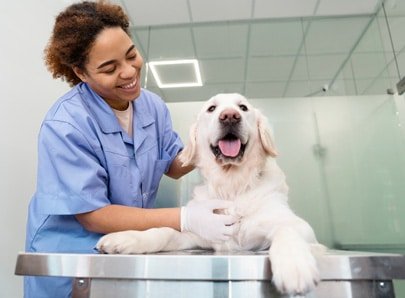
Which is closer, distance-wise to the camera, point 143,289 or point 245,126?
point 143,289

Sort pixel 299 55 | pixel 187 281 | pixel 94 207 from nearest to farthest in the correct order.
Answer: pixel 187 281 < pixel 94 207 < pixel 299 55

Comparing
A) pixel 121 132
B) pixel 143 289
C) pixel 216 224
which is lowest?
pixel 143 289

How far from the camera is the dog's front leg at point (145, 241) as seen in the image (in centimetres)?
71

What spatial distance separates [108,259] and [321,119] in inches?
89.7

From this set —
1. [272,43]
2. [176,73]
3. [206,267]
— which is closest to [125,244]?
[206,267]

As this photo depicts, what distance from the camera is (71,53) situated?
1066mm

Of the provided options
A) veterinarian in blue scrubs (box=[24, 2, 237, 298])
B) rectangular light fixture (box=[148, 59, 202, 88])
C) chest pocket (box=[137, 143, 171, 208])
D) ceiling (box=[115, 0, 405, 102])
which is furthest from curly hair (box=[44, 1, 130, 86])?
rectangular light fixture (box=[148, 59, 202, 88])

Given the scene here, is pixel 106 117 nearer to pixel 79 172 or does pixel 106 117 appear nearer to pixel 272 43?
pixel 79 172

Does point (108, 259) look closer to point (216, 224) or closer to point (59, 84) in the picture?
point (216, 224)

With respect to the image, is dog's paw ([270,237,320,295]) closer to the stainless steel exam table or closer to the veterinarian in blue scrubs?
the stainless steel exam table

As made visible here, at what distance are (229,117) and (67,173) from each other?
576 mm

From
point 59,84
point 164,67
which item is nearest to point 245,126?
point 59,84

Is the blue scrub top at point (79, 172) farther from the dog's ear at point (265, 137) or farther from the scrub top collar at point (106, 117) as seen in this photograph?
the dog's ear at point (265, 137)

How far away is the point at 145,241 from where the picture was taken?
76 cm
